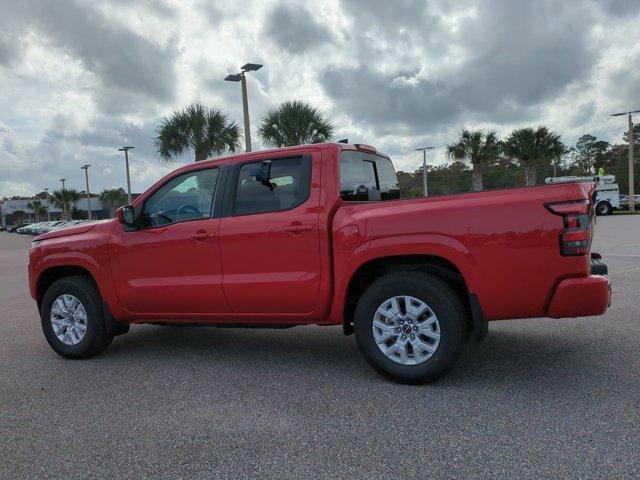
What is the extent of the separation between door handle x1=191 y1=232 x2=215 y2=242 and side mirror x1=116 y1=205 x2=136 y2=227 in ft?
2.36

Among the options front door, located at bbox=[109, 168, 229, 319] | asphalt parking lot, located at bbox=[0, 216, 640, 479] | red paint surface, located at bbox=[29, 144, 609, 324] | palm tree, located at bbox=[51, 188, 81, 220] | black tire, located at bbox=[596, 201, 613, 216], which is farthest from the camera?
palm tree, located at bbox=[51, 188, 81, 220]

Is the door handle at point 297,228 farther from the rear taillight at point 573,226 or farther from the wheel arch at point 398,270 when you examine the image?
the rear taillight at point 573,226

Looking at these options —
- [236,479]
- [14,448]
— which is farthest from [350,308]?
[14,448]

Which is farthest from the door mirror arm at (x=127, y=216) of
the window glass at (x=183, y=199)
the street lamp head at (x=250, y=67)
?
the street lamp head at (x=250, y=67)

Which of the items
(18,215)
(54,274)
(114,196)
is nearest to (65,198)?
(114,196)

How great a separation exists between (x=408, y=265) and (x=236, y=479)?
2047mm

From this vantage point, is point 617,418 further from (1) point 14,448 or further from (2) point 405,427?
(1) point 14,448

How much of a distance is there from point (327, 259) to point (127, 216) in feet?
6.58

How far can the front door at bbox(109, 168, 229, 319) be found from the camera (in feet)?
15.6

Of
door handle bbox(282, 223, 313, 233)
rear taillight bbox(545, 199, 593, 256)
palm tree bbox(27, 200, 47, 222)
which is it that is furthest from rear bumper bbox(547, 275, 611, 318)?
palm tree bbox(27, 200, 47, 222)

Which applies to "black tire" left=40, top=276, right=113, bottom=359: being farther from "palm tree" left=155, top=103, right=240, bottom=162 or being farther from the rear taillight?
"palm tree" left=155, top=103, right=240, bottom=162

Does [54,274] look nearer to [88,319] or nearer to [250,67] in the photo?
[88,319]

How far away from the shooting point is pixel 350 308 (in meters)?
4.51

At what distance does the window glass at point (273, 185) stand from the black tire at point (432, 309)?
977 mm
